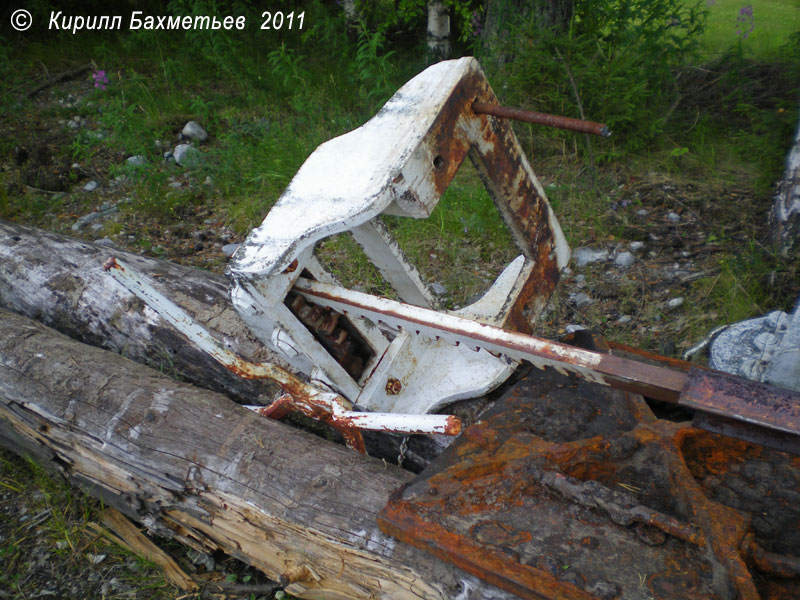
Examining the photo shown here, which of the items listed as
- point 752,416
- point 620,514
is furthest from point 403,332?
point 752,416

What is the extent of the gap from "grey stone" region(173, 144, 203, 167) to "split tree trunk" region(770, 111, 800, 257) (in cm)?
355

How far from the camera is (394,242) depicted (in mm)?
1843

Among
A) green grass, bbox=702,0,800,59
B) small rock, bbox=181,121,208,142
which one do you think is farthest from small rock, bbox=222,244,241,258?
green grass, bbox=702,0,800,59

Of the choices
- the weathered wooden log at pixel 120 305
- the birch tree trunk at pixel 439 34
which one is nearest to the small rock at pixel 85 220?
the weathered wooden log at pixel 120 305

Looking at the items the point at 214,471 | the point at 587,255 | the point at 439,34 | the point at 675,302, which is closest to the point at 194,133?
the point at 439,34

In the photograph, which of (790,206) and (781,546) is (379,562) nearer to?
(781,546)

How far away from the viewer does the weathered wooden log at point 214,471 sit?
1.52m

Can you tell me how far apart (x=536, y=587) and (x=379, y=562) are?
431 mm

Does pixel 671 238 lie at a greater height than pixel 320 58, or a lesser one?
lesser

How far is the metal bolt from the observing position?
192 cm

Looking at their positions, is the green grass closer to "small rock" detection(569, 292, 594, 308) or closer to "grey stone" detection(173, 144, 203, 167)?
"small rock" detection(569, 292, 594, 308)

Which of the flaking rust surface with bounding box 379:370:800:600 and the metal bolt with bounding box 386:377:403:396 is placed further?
the metal bolt with bounding box 386:377:403:396

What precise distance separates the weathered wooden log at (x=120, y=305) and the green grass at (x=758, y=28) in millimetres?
3619

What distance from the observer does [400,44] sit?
559 centimetres
